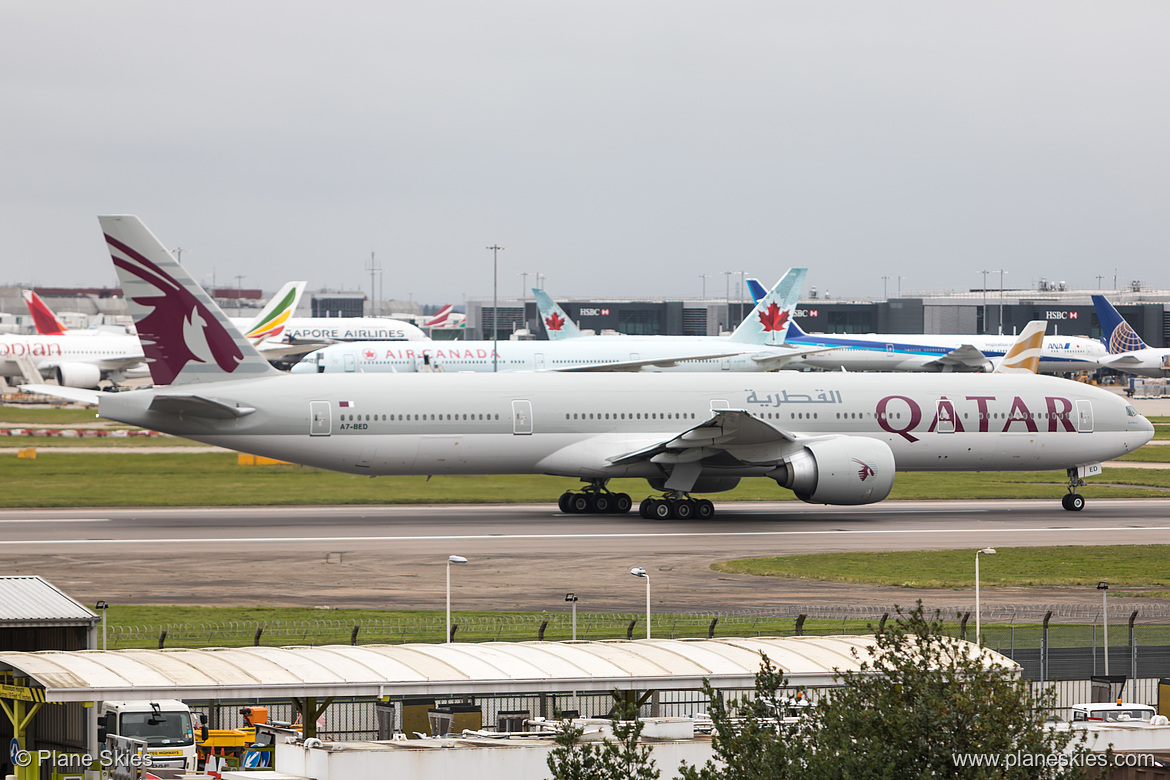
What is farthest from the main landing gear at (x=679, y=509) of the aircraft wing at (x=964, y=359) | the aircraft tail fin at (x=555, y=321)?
the aircraft wing at (x=964, y=359)

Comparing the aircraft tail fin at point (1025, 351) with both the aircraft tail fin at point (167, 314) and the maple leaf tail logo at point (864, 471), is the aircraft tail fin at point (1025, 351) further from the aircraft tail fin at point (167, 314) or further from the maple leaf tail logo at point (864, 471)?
the aircraft tail fin at point (167, 314)

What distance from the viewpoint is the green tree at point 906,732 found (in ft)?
35.7

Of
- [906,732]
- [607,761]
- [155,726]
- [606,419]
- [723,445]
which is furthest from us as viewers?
[606,419]

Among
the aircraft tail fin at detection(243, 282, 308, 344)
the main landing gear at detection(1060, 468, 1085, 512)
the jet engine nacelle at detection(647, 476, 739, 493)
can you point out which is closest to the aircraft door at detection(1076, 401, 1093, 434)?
the main landing gear at detection(1060, 468, 1085, 512)

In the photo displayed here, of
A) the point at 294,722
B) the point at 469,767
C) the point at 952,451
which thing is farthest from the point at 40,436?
the point at 469,767

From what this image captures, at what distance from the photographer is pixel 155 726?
55.4 feet

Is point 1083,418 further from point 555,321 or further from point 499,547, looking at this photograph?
point 555,321

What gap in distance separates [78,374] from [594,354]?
41.0m

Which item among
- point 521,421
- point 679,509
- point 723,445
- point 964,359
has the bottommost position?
point 679,509

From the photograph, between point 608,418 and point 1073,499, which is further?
point 1073,499

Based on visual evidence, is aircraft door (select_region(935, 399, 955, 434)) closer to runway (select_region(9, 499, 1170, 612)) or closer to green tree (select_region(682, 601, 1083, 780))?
runway (select_region(9, 499, 1170, 612))

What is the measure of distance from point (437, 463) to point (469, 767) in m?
26.6

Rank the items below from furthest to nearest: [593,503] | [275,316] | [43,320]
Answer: [43,320], [275,316], [593,503]

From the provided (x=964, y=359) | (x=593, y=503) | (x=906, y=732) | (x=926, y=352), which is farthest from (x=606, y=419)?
(x=926, y=352)
